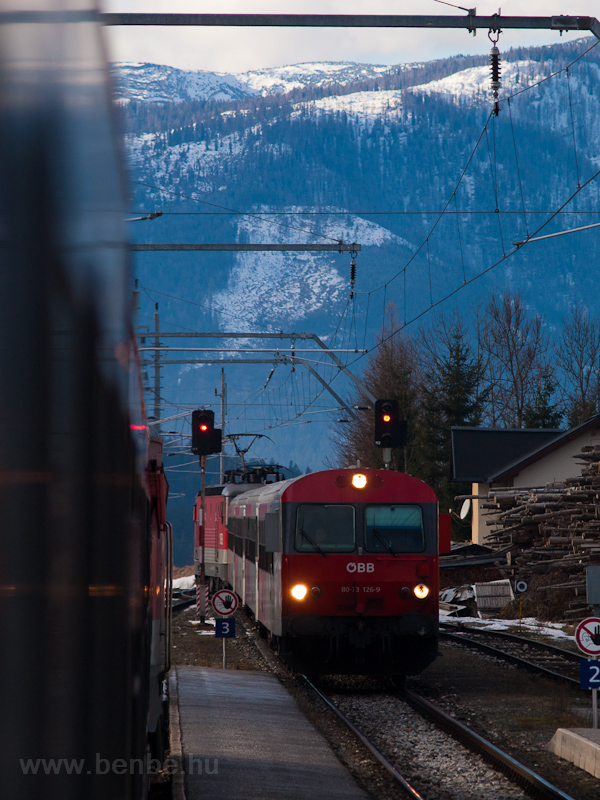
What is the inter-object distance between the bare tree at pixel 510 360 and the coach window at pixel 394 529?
156 feet

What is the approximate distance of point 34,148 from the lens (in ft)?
4.74

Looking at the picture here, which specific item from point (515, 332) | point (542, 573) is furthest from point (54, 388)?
point (515, 332)

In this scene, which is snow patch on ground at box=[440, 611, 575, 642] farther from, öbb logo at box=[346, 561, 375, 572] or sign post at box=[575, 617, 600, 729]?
sign post at box=[575, 617, 600, 729]

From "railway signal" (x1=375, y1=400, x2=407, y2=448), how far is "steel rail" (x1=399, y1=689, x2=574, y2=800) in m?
5.87

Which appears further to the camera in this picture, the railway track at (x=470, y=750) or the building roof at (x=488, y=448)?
the building roof at (x=488, y=448)

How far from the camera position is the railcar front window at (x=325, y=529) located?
43.8ft

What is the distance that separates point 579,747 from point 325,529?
5046mm

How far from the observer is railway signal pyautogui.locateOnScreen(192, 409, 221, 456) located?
18.9 meters

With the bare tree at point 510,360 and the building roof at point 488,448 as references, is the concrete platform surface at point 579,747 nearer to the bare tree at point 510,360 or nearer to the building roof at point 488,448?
the building roof at point 488,448

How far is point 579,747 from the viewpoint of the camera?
9188 millimetres

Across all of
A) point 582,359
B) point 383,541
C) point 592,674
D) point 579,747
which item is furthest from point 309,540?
point 582,359

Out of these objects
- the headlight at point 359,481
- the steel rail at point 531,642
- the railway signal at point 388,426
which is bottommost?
the steel rail at point 531,642

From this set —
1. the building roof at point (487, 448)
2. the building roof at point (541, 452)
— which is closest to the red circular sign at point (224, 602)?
the building roof at point (541, 452)
